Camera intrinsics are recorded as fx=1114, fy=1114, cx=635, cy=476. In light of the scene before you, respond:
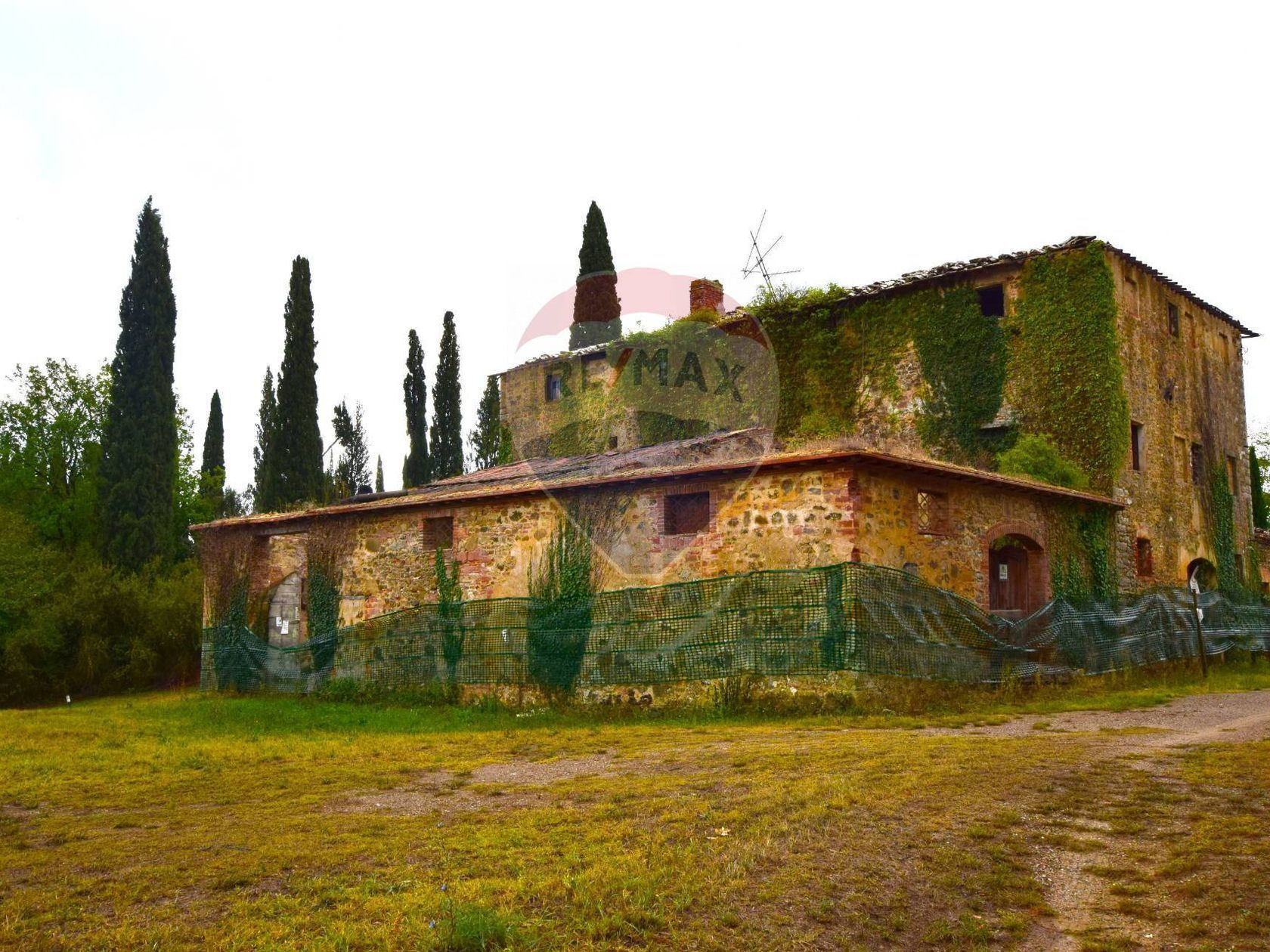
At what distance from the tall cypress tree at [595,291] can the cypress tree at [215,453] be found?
61.9 ft

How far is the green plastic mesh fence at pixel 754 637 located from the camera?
13.4 m

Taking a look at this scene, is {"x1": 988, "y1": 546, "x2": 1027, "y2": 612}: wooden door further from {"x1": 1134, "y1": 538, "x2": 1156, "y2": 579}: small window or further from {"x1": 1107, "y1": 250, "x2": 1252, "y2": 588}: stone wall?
{"x1": 1134, "y1": 538, "x2": 1156, "y2": 579}: small window

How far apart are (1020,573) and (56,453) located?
32431 millimetres

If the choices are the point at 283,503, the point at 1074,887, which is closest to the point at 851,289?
the point at 283,503

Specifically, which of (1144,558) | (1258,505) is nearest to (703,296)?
(1144,558)

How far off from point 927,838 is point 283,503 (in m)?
30.2

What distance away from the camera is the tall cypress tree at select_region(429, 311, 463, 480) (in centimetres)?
4291

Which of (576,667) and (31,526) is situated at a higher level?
(31,526)

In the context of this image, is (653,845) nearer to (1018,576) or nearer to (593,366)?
(1018,576)

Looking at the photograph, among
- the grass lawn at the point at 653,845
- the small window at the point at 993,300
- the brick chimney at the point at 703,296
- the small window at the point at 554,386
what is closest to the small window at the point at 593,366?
the small window at the point at 554,386

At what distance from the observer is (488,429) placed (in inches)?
1946

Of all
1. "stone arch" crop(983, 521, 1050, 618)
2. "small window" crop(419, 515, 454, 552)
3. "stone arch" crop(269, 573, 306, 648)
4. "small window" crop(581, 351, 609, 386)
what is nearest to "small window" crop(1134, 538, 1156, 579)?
"stone arch" crop(983, 521, 1050, 618)

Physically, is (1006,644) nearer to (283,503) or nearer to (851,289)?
(851,289)

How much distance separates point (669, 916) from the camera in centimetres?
508
